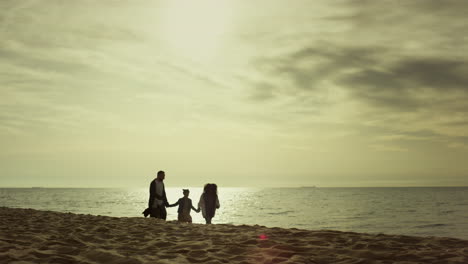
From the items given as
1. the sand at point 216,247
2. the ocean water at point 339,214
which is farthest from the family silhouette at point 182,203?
the ocean water at point 339,214

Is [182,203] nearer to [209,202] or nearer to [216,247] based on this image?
[209,202]

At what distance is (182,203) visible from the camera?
49.3ft

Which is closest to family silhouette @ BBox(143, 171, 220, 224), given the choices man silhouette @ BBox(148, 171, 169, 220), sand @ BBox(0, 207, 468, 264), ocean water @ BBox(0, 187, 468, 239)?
man silhouette @ BBox(148, 171, 169, 220)

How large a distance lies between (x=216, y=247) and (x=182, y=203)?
318 inches

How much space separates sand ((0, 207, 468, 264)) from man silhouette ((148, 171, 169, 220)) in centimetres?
411

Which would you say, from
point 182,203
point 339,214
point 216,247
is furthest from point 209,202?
point 339,214

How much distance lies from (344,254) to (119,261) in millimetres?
3451

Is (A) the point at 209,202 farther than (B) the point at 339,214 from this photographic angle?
No

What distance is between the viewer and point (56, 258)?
19.0 ft

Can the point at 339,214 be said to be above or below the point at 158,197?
below

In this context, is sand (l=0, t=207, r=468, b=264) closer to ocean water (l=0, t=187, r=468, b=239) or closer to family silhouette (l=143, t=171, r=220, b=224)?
family silhouette (l=143, t=171, r=220, b=224)

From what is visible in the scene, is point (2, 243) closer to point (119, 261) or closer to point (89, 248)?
point (89, 248)

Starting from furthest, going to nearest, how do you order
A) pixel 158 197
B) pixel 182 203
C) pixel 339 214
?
pixel 339 214, pixel 182 203, pixel 158 197

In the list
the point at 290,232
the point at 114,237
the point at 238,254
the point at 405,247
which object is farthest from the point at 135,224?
the point at 405,247
